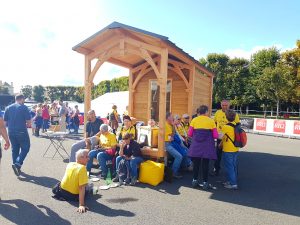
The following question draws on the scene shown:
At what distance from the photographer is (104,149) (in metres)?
6.30

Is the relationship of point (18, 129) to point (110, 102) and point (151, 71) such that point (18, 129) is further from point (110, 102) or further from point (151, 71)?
point (110, 102)

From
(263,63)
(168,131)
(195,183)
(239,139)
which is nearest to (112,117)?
(168,131)

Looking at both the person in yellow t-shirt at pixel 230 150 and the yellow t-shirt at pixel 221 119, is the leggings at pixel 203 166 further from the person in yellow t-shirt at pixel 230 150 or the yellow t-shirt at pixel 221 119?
the yellow t-shirt at pixel 221 119

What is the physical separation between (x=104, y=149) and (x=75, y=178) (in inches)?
77.6

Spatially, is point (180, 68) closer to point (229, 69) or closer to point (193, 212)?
point (193, 212)

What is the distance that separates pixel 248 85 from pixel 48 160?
30.4m

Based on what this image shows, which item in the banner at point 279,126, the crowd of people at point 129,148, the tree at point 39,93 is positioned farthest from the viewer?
the tree at point 39,93

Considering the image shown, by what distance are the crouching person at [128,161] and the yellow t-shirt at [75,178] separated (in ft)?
4.72

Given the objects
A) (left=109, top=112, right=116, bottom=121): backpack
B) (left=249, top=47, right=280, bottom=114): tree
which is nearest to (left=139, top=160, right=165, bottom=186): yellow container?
(left=109, top=112, right=116, bottom=121): backpack

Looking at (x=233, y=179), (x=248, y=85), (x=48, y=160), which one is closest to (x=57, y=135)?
(x=48, y=160)

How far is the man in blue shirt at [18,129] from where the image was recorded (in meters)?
6.11

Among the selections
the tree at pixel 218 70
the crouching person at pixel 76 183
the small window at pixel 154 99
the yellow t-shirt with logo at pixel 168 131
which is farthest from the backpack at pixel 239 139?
the tree at pixel 218 70

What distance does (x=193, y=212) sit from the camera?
4309 millimetres

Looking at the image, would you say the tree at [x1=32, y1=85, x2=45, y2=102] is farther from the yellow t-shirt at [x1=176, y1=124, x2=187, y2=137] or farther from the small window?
the yellow t-shirt at [x1=176, y1=124, x2=187, y2=137]
